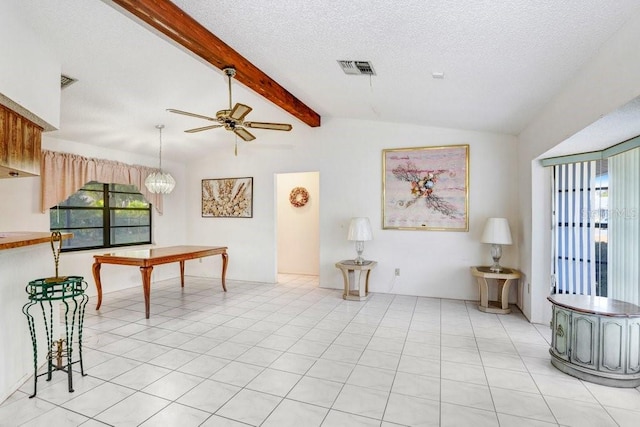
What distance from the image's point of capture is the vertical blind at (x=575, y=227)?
3324 millimetres

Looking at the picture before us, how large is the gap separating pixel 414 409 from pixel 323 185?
13.1ft

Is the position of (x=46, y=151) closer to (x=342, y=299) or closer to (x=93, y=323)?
(x=93, y=323)

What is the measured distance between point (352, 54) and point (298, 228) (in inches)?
183

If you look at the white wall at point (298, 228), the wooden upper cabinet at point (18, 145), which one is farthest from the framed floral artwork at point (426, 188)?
the wooden upper cabinet at point (18, 145)

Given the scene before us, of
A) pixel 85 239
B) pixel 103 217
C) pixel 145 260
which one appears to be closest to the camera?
pixel 145 260

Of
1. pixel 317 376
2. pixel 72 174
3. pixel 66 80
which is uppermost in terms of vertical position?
Answer: pixel 66 80

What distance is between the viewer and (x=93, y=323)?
3861 mm

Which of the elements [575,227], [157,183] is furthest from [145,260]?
[575,227]

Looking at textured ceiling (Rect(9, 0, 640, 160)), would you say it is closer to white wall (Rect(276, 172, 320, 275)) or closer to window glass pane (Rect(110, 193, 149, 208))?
window glass pane (Rect(110, 193, 149, 208))

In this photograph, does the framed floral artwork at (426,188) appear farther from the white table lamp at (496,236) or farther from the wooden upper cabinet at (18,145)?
the wooden upper cabinet at (18,145)

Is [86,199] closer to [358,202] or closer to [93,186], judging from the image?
[93,186]

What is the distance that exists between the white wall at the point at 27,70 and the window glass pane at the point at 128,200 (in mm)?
3072

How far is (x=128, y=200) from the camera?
19.5ft

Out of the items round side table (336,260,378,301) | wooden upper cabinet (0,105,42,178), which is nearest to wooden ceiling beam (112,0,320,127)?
wooden upper cabinet (0,105,42,178)
